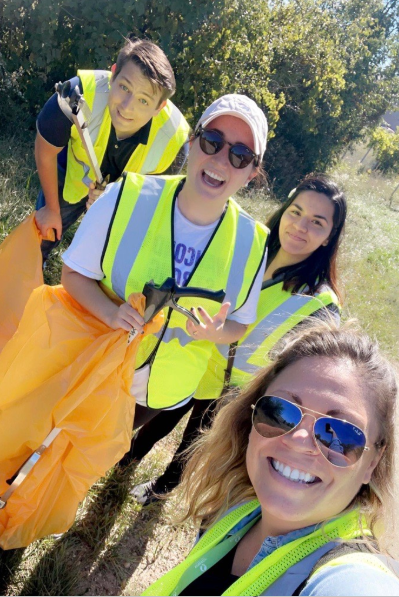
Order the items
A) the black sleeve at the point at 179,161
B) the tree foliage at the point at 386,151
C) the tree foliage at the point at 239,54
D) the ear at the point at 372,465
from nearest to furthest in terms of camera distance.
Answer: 1. the ear at the point at 372,465
2. the black sleeve at the point at 179,161
3. the tree foliage at the point at 239,54
4. the tree foliage at the point at 386,151

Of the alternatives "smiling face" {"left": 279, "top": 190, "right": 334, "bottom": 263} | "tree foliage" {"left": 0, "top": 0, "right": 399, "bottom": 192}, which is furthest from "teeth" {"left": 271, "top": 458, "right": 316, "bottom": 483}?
"tree foliage" {"left": 0, "top": 0, "right": 399, "bottom": 192}

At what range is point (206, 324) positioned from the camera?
5.83 feet

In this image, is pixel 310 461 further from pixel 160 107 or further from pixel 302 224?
pixel 160 107

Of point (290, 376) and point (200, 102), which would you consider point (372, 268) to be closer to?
point (200, 102)

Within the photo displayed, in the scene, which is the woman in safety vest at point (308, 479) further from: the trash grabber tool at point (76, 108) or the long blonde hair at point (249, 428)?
the trash grabber tool at point (76, 108)

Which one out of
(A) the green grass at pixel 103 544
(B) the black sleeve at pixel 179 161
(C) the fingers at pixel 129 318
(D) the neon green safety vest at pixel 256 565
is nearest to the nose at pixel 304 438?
(D) the neon green safety vest at pixel 256 565

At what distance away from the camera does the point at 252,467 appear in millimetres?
1354

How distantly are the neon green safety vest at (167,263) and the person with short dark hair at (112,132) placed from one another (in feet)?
2.57

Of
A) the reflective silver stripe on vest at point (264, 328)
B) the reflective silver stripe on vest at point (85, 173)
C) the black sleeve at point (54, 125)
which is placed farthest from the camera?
the reflective silver stripe on vest at point (85, 173)

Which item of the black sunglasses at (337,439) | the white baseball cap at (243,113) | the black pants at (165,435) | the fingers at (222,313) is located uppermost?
the white baseball cap at (243,113)

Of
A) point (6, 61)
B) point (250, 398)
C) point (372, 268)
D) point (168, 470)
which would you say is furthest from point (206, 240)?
point (372, 268)

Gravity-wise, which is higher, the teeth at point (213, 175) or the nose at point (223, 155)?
the nose at point (223, 155)

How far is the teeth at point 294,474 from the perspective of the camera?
1.22 meters

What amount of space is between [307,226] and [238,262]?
719 mm
